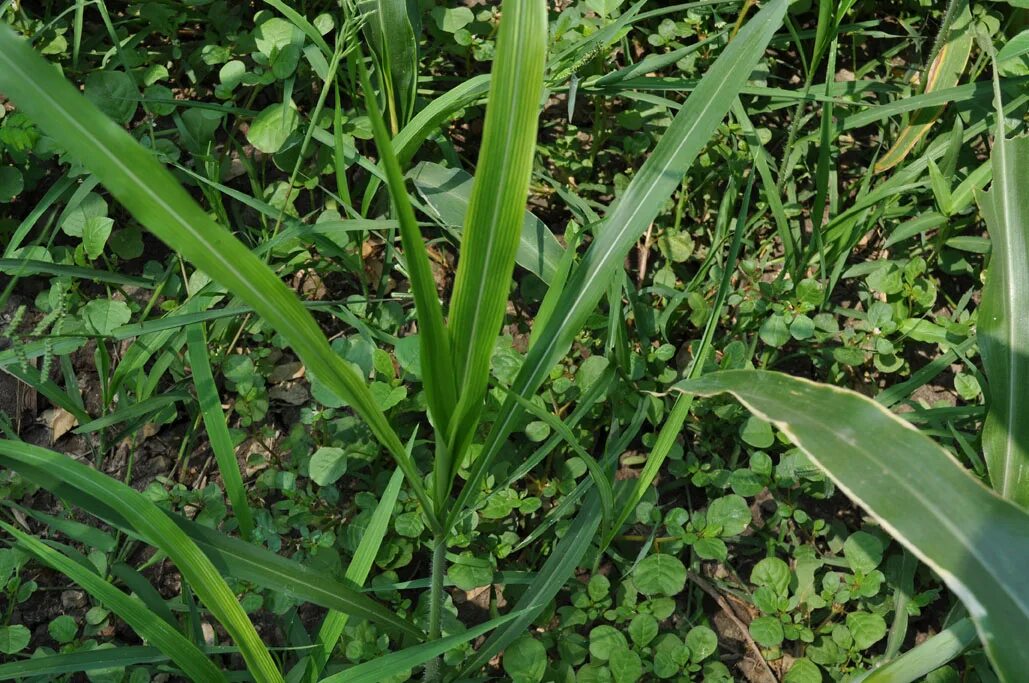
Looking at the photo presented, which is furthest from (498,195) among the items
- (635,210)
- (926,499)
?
(926,499)

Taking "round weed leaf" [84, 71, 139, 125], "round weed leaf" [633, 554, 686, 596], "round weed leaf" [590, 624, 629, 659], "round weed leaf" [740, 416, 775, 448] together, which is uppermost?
"round weed leaf" [84, 71, 139, 125]

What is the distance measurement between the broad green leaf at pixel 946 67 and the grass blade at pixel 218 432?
63.3 inches

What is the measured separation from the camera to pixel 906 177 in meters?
1.88

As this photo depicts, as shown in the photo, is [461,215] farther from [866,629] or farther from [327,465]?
[866,629]

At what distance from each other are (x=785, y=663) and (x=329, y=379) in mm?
1147

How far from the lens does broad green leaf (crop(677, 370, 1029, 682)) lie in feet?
2.81

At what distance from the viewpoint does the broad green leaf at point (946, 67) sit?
1965 mm

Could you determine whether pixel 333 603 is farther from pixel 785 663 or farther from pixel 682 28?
pixel 682 28

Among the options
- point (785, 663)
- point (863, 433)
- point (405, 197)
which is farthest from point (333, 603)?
point (785, 663)

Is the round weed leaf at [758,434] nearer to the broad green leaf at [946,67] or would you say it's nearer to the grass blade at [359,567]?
the grass blade at [359,567]

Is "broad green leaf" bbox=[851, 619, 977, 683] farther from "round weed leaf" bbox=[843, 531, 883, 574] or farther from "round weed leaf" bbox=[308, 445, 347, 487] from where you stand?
"round weed leaf" bbox=[308, 445, 347, 487]

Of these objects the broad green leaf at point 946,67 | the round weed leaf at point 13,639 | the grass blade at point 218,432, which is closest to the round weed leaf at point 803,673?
the grass blade at point 218,432

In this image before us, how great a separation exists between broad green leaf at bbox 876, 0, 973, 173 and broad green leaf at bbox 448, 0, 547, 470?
140cm

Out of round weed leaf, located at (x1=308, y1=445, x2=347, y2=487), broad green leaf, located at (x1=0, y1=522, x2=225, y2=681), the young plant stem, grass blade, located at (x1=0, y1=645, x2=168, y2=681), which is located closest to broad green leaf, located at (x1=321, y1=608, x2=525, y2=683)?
the young plant stem
